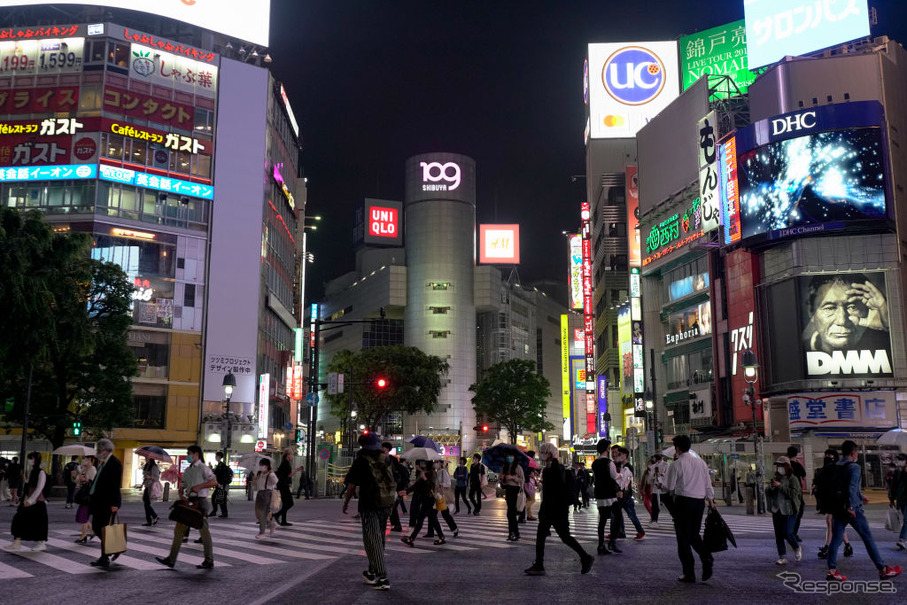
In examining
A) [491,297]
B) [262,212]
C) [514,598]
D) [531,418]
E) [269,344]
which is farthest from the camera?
[491,297]

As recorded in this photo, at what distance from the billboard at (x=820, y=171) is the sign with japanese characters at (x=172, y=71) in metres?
37.0

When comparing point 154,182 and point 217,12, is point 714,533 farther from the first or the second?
point 217,12

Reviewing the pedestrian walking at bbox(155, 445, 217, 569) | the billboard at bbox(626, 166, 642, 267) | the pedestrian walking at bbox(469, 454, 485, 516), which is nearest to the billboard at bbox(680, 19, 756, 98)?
the billboard at bbox(626, 166, 642, 267)

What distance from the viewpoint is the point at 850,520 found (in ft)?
36.2

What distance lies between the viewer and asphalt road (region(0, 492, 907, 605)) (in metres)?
9.41

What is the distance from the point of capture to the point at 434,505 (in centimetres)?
1717

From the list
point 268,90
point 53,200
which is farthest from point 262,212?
point 53,200

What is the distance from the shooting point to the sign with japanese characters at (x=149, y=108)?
56125mm

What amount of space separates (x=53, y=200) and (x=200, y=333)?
12258 mm

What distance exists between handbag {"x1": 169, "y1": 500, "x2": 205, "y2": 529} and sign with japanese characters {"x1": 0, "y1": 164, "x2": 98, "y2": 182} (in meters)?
47.8

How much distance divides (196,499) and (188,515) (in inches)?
49.4

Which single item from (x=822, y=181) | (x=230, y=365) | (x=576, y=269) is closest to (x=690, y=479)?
(x=822, y=181)

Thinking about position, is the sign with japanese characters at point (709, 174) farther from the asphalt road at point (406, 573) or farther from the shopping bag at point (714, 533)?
the shopping bag at point (714, 533)

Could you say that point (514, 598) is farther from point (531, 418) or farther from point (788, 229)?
point (531, 418)
